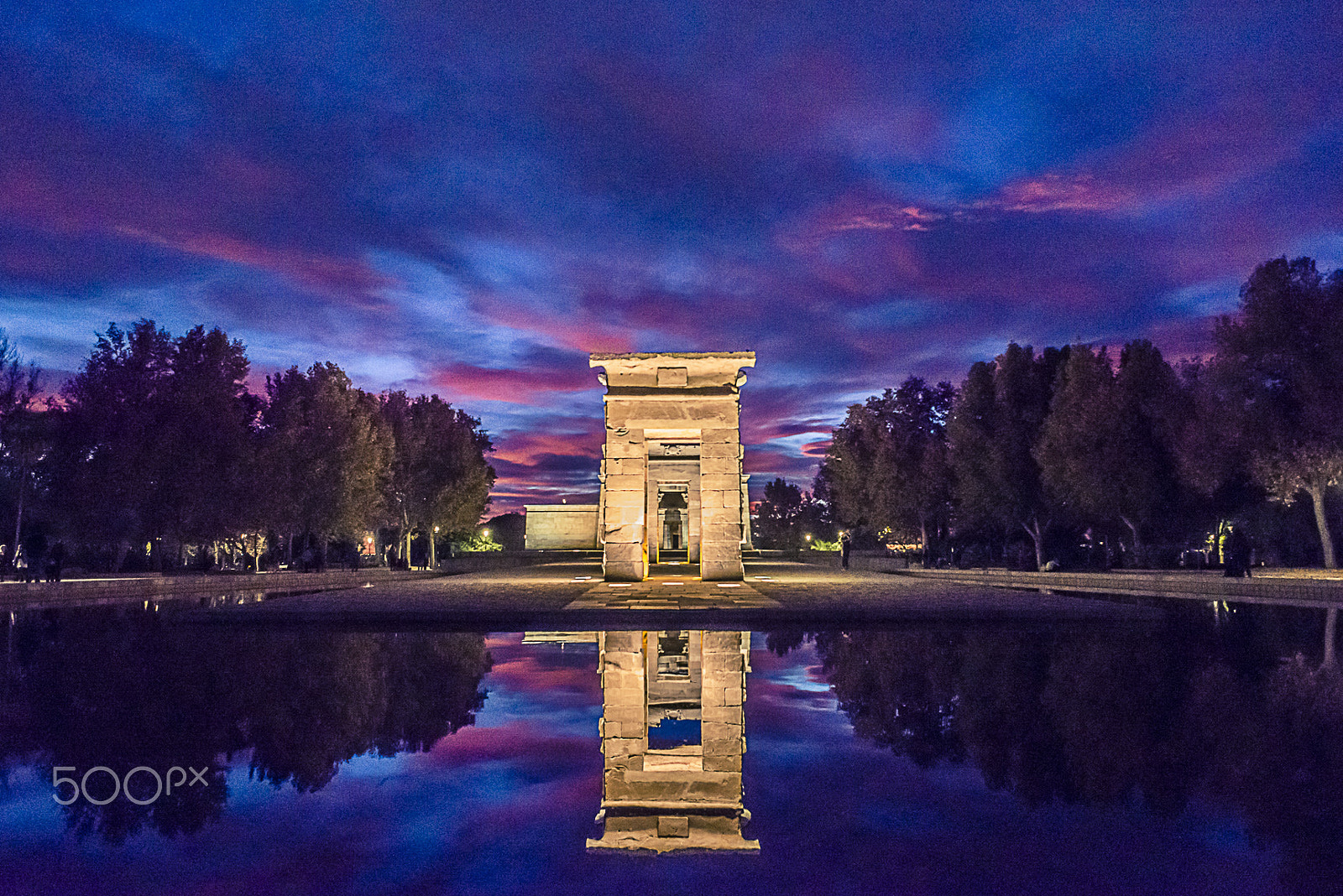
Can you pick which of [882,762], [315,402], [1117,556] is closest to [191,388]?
[315,402]

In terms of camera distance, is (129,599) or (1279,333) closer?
(129,599)

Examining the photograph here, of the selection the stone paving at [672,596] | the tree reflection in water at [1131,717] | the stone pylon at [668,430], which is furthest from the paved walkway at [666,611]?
the stone pylon at [668,430]

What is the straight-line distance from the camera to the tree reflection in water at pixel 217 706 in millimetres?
5738

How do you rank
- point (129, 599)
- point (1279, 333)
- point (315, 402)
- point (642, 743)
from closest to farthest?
point (642, 743) → point (129, 599) → point (1279, 333) → point (315, 402)

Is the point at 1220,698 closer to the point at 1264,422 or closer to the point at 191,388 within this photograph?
the point at 1264,422

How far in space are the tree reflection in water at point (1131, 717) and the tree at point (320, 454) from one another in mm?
27651

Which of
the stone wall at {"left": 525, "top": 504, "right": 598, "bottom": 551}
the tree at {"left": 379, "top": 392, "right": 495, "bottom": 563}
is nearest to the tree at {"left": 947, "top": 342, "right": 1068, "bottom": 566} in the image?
the tree at {"left": 379, "top": 392, "right": 495, "bottom": 563}

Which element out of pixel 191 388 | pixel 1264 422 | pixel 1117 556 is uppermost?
pixel 191 388

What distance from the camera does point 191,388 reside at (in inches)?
1205

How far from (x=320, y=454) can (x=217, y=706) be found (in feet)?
96.1

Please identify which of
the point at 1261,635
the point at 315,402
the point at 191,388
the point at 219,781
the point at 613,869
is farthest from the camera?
the point at 315,402

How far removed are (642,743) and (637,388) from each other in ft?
56.9

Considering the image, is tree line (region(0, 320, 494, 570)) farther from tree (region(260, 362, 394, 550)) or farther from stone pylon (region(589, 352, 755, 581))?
stone pylon (region(589, 352, 755, 581))

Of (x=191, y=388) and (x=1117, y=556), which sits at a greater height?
(x=191, y=388)
